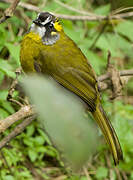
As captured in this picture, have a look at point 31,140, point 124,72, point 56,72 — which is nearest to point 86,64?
point 56,72

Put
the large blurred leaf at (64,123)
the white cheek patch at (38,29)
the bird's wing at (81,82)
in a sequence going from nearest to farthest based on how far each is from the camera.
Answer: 1. the large blurred leaf at (64,123)
2. the bird's wing at (81,82)
3. the white cheek patch at (38,29)

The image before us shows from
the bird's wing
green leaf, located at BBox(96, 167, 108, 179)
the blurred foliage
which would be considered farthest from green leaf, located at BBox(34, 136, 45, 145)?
the bird's wing

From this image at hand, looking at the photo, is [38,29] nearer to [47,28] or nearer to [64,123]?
[47,28]

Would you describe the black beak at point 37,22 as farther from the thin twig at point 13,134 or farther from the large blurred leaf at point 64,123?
the large blurred leaf at point 64,123

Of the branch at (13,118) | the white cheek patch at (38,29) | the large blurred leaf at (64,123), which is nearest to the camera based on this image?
the large blurred leaf at (64,123)

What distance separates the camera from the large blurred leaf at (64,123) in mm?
422

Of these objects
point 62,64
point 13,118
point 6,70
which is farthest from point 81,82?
point 13,118

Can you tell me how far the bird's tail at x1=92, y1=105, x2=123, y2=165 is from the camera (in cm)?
184

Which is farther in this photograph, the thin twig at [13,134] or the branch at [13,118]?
the thin twig at [13,134]

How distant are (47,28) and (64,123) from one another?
196 centimetres

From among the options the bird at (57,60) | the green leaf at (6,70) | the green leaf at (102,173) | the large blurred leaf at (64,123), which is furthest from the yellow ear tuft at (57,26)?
the large blurred leaf at (64,123)

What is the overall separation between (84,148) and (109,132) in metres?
1.57

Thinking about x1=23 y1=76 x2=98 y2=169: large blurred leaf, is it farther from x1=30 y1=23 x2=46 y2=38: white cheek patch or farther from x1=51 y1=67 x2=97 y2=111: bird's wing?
x1=30 y1=23 x2=46 y2=38: white cheek patch

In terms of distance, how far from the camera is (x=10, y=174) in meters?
2.30
